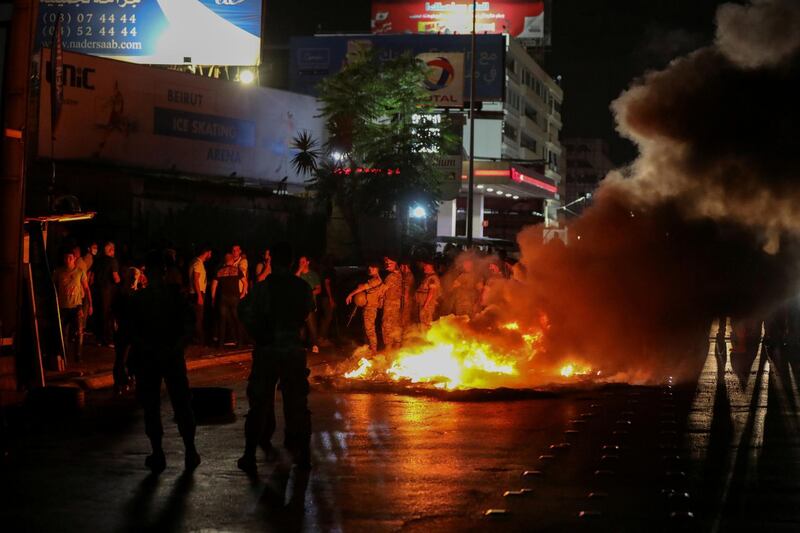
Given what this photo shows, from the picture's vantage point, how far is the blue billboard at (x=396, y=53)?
55.2m

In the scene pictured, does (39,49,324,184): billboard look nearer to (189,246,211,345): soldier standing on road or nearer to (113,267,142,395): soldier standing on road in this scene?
(189,246,211,345): soldier standing on road

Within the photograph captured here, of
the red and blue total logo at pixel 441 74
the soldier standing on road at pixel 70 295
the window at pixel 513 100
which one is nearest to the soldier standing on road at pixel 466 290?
the soldier standing on road at pixel 70 295

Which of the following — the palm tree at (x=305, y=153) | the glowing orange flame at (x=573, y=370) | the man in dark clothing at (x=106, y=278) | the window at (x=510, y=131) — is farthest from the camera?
the window at (x=510, y=131)

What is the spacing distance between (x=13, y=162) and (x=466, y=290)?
979 cm

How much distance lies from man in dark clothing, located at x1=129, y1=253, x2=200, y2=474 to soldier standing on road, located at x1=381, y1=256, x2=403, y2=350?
9971mm

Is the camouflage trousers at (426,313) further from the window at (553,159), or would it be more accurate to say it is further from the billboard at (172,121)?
the window at (553,159)

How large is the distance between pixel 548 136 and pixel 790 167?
83863 millimetres

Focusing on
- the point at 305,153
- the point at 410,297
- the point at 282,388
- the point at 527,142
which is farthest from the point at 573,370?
the point at 527,142

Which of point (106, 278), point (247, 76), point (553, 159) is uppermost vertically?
point (553, 159)

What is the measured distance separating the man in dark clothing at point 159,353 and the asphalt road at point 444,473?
1.10 ft

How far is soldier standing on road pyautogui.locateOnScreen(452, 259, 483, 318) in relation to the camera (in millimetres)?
19500

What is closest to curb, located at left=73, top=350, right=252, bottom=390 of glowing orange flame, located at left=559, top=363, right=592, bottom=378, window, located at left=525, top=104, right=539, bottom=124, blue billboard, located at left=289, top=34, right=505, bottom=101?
glowing orange flame, located at left=559, top=363, right=592, bottom=378

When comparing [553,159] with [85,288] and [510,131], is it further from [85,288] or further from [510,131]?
[85,288]

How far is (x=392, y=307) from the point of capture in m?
18.5
